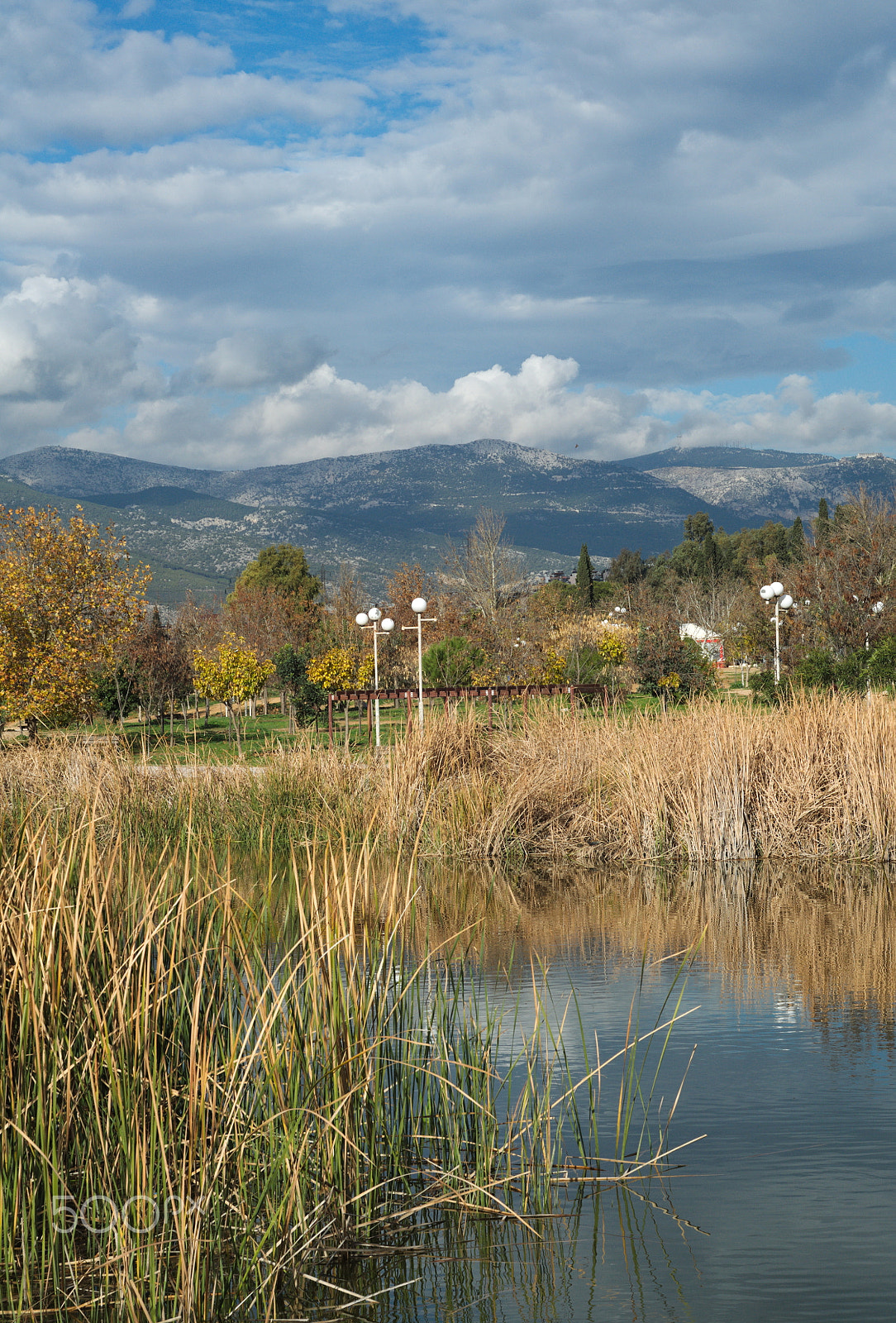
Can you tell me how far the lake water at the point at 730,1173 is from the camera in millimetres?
3334

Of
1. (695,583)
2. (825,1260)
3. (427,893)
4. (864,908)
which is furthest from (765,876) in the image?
(695,583)

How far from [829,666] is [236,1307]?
1392 centimetres

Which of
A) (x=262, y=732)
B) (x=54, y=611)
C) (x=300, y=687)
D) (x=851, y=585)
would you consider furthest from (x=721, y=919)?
(x=851, y=585)

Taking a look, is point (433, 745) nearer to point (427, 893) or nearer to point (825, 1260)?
point (427, 893)

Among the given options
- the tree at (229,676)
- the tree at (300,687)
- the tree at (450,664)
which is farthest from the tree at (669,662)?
the tree at (229,676)

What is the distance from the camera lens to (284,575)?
5006 centimetres

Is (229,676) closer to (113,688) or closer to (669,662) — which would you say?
(113,688)

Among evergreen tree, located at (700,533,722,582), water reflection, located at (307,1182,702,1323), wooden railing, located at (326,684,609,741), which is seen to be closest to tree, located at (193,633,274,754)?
wooden railing, located at (326,684,609,741)

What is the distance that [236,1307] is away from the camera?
3047 mm

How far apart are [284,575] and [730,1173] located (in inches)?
1847

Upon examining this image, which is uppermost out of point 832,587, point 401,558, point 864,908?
point 401,558

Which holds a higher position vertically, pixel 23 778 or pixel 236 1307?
pixel 23 778

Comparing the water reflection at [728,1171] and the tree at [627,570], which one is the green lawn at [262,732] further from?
the tree at [627,570]

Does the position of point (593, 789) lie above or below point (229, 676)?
below
